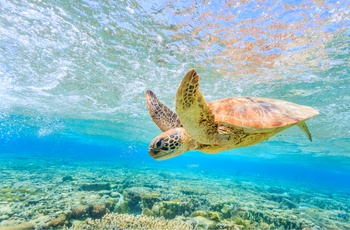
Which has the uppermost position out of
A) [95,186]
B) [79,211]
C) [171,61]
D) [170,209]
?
[171,61]

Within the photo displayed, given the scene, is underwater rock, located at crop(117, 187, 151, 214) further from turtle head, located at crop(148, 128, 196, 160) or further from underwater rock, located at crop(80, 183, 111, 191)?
turtle head, located at crop(148, 128, 196, 160)

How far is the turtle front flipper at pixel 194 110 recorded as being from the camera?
7.57 feet

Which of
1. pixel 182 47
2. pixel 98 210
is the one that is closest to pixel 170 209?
pixel 98 210

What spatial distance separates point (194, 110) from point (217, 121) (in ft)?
1.90

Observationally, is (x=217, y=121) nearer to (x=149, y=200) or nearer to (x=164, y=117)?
(x=164, y=117)

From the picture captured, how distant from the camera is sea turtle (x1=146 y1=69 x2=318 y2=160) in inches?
98.0

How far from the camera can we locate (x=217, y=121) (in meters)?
2.92

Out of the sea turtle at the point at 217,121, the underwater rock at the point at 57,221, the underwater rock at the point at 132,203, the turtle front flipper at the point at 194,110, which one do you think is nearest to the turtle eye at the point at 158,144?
the sea turtle at the point at 217,121

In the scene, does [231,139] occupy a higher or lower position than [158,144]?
lower

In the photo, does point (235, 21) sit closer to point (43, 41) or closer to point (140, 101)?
point (43, 41)

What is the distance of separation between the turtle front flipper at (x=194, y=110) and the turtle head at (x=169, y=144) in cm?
27

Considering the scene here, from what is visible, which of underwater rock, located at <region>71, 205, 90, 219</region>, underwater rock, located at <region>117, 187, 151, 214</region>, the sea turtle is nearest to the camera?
the sea turtle

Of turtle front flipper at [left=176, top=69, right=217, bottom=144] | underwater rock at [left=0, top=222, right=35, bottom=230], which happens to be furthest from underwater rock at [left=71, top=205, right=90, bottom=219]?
turtle front flipper at [left=176, top=69, right=217, bottom=144]

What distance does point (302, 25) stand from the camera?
19.9 feet
